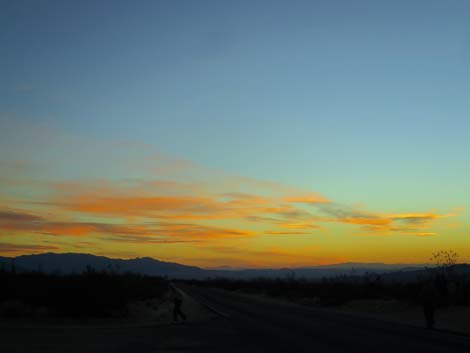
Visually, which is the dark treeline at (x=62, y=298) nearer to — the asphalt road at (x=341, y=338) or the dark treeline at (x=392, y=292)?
the asphalt road at (x=341, y=338)

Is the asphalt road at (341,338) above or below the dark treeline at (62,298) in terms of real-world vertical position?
below

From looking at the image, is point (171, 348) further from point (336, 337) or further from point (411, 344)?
point (411, 344)

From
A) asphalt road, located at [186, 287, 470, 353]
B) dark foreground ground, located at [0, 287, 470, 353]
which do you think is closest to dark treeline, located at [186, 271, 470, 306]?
asphalt road, located at [186, 287, 470, 353]

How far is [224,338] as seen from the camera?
78.1 feet

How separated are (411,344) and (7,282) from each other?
2437cm

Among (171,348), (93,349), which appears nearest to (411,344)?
(171,348)

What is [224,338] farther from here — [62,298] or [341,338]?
[62,298]

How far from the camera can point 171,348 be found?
2038 cm

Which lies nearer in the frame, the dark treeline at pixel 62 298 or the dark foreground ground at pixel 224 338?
the dark foreground ground at pixel 224 338

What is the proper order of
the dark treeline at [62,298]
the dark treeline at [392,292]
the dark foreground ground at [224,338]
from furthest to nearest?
the dark treeline at [392,292], the dark treeline at [62,298], the dark foreground ground at [224,338]

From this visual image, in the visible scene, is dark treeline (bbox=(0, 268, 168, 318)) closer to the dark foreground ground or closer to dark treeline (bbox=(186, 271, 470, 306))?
the dark foreground ground

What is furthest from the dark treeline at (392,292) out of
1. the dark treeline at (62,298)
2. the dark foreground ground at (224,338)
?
the dark treeline at (62,298)

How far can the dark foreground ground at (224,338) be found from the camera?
19984 millimetres

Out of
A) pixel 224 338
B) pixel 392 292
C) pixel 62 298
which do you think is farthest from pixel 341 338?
pixel 392 292
